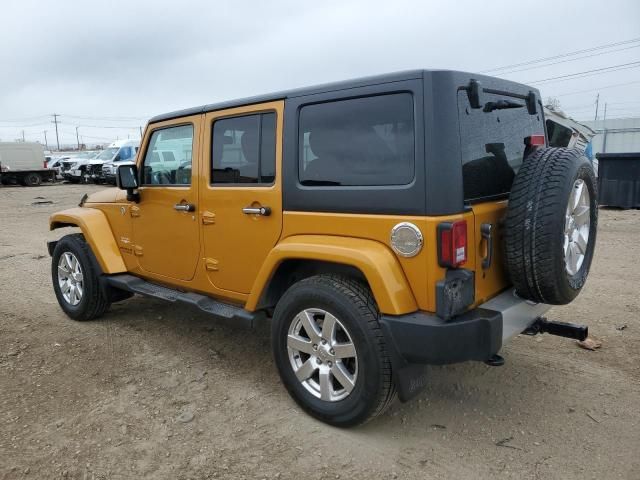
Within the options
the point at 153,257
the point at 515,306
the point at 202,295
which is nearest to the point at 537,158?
the point at 515,306

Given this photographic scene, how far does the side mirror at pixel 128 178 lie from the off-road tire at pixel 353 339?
194cm

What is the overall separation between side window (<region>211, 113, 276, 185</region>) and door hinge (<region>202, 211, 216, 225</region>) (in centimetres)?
23

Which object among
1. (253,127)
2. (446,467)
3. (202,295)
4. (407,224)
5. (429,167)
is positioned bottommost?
(446,467)

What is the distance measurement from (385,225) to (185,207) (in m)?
1.79

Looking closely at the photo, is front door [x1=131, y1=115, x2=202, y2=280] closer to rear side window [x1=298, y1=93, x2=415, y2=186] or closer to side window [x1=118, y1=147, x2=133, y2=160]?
rear side window [x1=298, y1=93, x2=415, y2=186]

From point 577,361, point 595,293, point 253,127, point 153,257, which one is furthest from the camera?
point 595,293

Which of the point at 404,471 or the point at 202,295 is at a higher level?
the point at 202,295

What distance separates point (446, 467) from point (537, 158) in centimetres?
174

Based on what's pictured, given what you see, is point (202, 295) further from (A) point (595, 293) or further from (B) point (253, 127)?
(A) point (595, 293)

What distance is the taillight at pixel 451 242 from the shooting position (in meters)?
2.55

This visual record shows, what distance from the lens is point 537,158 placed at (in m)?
2.86

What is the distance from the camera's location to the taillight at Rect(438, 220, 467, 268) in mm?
2549

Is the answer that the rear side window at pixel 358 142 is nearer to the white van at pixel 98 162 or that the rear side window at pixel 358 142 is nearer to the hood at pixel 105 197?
the hood at pixel 105 197

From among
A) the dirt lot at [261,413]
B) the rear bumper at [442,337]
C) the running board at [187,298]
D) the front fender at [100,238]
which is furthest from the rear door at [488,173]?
the front fender at [100,238]
